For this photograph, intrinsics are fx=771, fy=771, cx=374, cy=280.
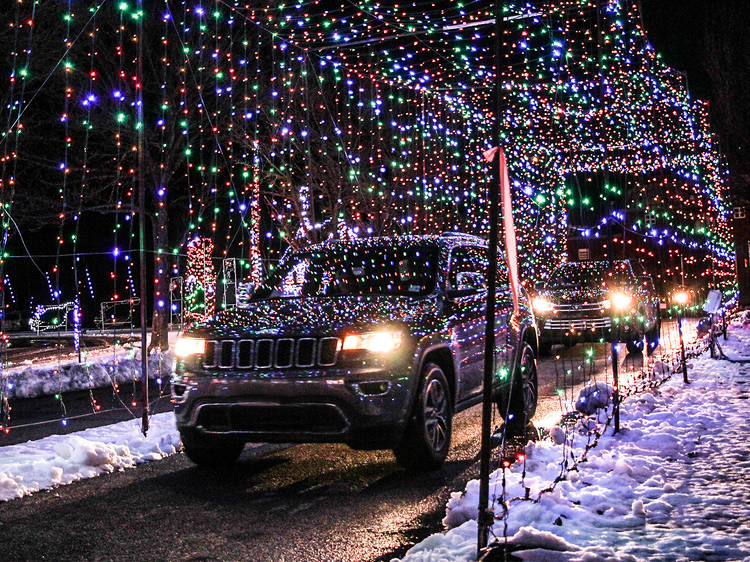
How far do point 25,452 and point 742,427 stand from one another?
6832mm

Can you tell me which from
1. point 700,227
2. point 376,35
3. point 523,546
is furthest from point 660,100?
point 523,546

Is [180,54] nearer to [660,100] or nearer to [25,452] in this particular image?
[660,100]

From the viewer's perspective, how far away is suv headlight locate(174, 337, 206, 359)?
20.8 feet

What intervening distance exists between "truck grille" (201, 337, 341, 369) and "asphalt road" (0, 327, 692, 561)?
3.16ft

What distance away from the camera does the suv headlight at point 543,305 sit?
1643 cm

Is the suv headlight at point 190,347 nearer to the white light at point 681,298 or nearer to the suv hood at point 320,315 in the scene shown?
the suv hood at point 320,315

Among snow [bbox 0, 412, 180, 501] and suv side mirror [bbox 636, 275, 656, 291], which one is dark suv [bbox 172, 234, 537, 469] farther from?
suv side mirror [bbox 636, 275, 656, 291]

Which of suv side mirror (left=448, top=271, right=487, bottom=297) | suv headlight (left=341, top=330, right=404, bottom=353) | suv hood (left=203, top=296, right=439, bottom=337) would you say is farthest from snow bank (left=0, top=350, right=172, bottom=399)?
suv headlight (left=341, top=330, right=404, bottom=353)

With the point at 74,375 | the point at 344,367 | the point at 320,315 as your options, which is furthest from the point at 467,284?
the point at 74,375

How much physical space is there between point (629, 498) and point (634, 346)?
1094 cm

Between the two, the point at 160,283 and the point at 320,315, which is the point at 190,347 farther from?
the point at 160,283

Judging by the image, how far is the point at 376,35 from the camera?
41.4 ft

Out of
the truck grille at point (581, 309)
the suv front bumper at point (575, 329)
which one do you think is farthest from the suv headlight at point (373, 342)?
the truck grille at point (581, 309)

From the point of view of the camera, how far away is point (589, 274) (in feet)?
55.6
